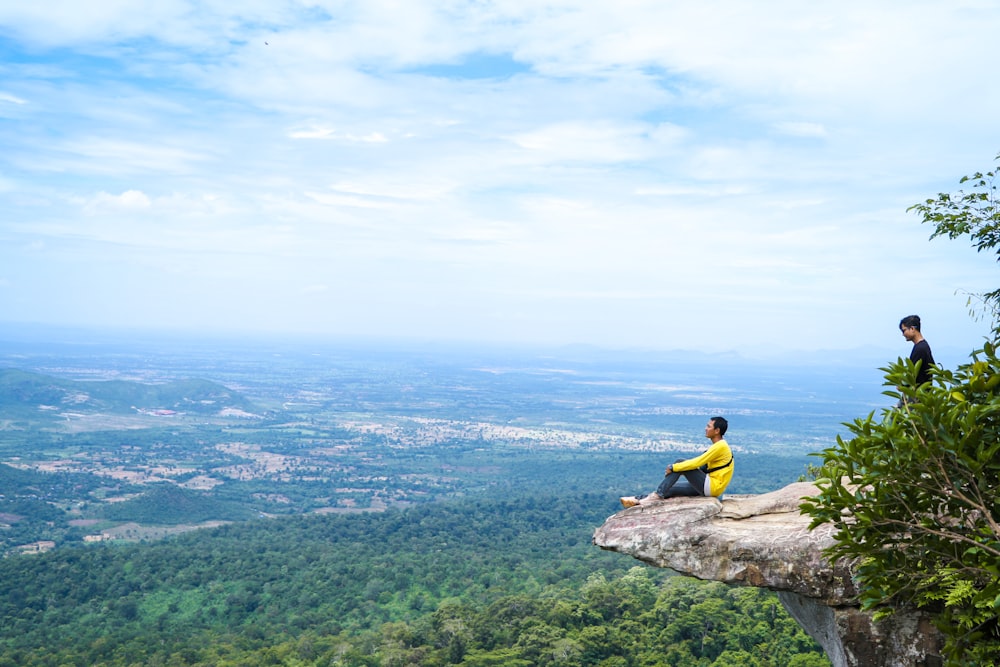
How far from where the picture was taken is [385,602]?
36750 mm

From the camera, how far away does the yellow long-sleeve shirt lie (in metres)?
9.17

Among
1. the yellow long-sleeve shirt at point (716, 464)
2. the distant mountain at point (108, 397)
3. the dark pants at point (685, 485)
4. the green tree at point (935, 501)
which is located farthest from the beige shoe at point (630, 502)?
the distant mountain at point (108, 397)

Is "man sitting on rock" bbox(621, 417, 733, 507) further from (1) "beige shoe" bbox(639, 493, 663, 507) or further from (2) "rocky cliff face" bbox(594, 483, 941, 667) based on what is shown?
(2) "rocky cliff face" bbox(594, 483, 941, 667)

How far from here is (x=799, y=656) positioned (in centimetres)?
1786

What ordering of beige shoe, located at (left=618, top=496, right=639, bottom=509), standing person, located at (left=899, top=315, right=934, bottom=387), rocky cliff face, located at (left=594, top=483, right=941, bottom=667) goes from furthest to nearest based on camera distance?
beige shoe, located at (left=618, top=496, right=639, bottom=509) → standing person, located at (left=899, top=315, right=934, bottom=387) → rocky cliff face, located at (left=594, top=483, right=941, bottom=667)

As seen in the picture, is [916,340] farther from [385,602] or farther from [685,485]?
[385,602]

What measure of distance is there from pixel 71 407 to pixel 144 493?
81028 mm

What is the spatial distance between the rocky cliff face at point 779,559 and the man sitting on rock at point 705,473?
0.14 metres

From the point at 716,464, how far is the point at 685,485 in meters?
0.50

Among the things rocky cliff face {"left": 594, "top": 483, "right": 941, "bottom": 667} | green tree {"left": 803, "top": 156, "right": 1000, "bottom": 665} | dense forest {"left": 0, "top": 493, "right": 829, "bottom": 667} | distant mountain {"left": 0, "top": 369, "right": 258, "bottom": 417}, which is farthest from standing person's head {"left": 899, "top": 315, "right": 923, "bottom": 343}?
distant mountain {"left": 0, "top": 369, "right": 258, "bottom": 417}

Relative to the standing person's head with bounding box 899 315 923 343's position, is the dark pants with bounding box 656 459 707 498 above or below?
below

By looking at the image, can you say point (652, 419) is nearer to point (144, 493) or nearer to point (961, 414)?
point (144, 493)

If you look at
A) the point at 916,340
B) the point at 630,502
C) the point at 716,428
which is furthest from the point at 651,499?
the point at 916,340

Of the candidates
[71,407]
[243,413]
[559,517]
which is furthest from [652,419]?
[71,407]
